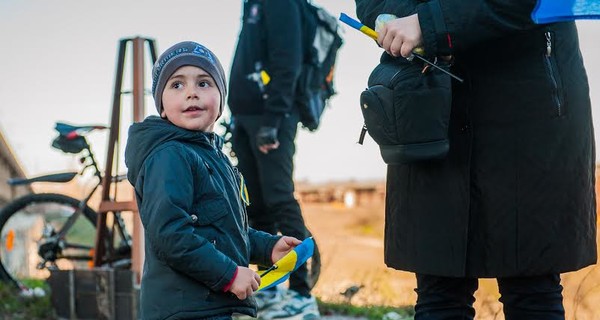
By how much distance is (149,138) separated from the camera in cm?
194

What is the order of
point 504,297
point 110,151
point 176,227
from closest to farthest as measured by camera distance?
point 176,227 → point 504,297 → point 110,151

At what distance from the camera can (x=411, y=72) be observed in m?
2.04

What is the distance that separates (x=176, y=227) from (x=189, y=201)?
80 millimetres

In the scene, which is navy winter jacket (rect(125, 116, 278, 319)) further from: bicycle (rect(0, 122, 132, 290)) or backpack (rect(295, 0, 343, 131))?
bicycle (rect(0, 122, 132, 290))

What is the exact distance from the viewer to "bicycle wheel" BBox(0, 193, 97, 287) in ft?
16.4

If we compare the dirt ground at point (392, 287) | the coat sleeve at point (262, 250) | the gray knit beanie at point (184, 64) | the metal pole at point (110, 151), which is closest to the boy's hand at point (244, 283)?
the coat sleeve at point (262, 250)

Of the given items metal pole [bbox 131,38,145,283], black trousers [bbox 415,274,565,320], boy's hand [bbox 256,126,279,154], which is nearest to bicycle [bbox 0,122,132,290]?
metal pole [bbox 131,38,145,283]

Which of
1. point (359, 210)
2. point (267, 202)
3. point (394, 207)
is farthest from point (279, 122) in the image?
point (359, 210)

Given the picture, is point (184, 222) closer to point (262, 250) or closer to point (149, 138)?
point (149, 138)

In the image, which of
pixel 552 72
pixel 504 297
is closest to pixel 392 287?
pixel 504 297

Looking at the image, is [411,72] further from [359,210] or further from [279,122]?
A: [359,210]

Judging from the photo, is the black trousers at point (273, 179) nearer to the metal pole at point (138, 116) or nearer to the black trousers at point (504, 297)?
the metal pole at point (138, 116)

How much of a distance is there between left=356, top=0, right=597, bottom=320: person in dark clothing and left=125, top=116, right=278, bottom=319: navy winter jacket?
21.1 inches

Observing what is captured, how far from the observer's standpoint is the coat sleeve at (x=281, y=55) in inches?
149
